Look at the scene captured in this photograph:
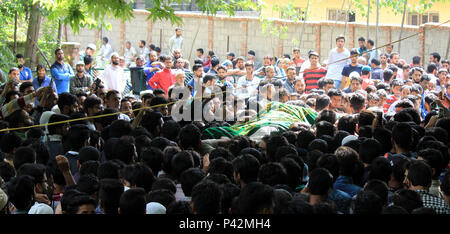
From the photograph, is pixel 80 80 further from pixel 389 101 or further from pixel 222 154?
pixel 222 154

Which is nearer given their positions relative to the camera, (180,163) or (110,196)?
(110,196)

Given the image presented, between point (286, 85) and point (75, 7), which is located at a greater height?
point (75, 7)

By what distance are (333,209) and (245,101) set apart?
19.1ft

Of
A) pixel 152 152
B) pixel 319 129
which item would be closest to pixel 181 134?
pixel 152 152

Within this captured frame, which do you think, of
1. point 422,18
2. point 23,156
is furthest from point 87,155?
point 422,18

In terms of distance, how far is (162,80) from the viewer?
11.9 meters

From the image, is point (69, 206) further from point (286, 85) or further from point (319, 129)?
point (286, 85)

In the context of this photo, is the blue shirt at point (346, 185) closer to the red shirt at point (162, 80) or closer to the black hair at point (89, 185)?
the black hair at point (89, 185)

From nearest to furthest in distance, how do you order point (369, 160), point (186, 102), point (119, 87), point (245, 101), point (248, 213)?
point (248, 213) < point (369, 160) < point (186, 102) < point (245, 101) < point (119, 87)

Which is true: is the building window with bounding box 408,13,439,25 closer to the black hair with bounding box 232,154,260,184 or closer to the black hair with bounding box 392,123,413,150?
the black hair with bounding box 392,123,413,150

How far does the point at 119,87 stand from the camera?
1256 centimetres

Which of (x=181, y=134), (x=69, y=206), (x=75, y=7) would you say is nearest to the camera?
(x=69, y=206)

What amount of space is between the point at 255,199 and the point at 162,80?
800cm

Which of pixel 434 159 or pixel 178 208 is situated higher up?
pixel 434 159
